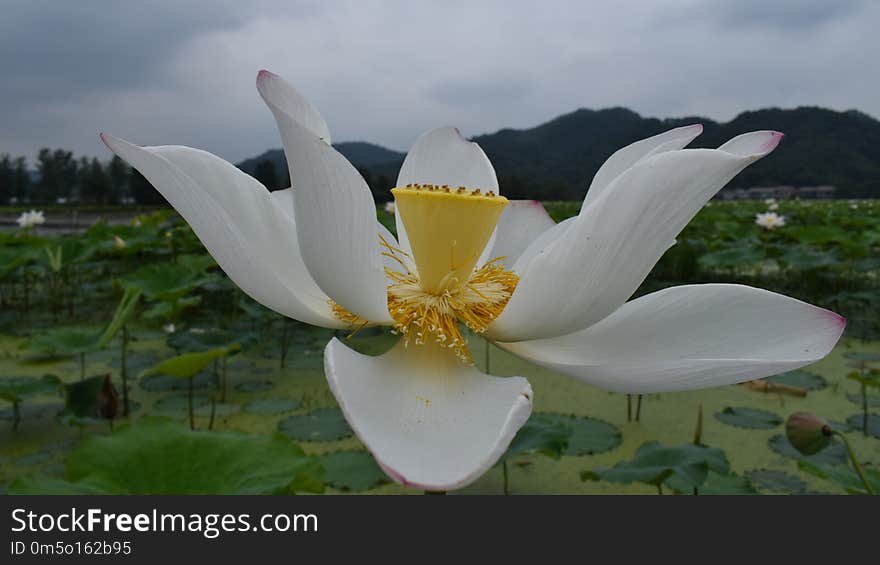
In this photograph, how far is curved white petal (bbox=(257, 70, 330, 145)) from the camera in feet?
1.73

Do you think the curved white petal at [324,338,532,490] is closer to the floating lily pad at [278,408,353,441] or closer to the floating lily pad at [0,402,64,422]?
the floating lily pad at [278,408,353,441]

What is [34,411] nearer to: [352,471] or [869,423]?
[352,471]

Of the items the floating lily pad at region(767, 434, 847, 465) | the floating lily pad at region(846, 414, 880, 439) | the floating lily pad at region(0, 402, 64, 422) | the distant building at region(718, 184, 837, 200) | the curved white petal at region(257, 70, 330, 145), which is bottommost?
the floating lily pad at region(767, 434, 847, 465)

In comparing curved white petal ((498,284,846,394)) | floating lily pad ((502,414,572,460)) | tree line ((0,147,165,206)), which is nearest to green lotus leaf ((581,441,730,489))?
floating lily pad ((502,414,572,460))

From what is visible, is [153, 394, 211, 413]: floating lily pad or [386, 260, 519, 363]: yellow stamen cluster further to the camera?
[153, 394, 211, 413]: floating lily pad

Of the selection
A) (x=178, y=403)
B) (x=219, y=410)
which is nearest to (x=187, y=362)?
(x=219, y=410)

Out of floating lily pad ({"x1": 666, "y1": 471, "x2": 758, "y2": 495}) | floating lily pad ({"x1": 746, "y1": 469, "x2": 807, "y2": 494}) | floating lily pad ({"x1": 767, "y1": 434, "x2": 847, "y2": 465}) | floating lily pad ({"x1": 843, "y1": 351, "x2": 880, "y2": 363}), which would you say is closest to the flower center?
floating lily pad ({"x1": 666, "y1": 471, "x2": 758, "y2": 495})

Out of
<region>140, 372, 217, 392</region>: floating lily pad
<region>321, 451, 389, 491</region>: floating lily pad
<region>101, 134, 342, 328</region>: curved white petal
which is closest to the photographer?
<region>101, 134, 342, 328</region>: curved white petal

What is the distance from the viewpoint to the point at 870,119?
43250mm

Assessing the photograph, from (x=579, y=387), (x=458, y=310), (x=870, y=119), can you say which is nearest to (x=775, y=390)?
(x=579, y=387)

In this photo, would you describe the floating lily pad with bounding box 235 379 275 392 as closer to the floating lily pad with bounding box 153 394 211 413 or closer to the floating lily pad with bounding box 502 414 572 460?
the floating lily pad with bounding box 153 394 211 413

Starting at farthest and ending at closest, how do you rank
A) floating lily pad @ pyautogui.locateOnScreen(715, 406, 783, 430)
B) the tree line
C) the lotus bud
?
1. the tree line
2. floating lily pad @ pyautogui.locateOnScreen(715, 406, 783, 430)
3. the lotus bud

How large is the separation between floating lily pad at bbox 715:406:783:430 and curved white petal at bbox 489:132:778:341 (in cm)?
194

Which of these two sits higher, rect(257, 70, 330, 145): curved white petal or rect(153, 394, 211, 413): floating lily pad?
rect(257, 70, 330, 145): curved white petal
